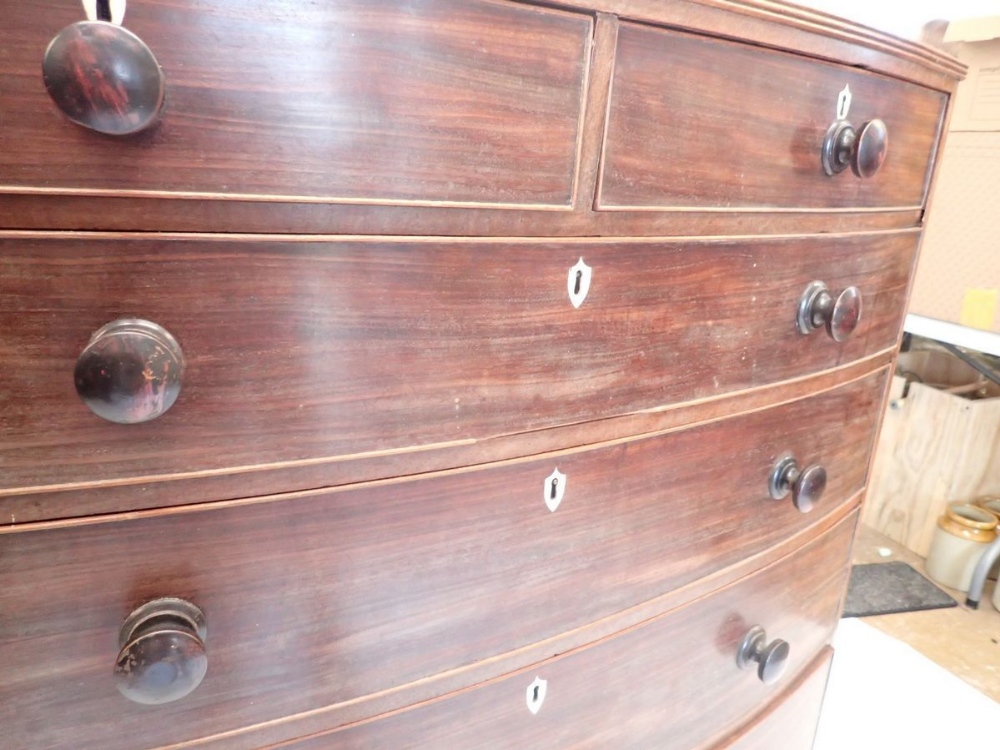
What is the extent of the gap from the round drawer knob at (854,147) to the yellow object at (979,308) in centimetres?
103

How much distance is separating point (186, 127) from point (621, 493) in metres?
0.45

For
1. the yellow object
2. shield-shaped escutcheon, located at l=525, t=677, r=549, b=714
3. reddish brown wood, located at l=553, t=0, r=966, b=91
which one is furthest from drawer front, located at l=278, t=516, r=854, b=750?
the yellow object

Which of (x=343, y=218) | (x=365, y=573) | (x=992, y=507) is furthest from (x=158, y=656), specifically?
(x=992, y=507)

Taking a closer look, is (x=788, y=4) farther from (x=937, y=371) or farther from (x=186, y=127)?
(x=937, y=371)

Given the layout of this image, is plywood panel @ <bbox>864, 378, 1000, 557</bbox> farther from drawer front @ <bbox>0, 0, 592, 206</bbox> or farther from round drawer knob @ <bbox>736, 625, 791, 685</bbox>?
drawer front @ <bbox>0, 0, 592, 206</bbox>

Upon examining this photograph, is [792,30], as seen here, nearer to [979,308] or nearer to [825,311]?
[825,311]

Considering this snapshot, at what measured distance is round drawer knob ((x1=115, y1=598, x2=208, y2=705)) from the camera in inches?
16.4

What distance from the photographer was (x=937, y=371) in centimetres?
192

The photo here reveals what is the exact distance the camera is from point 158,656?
16.5 inches

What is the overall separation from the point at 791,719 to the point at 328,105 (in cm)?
96

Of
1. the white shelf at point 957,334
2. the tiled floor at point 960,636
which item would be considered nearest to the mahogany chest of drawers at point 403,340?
the white shelf at point 957,334

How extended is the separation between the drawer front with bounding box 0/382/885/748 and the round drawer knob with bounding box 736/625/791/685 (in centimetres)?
14

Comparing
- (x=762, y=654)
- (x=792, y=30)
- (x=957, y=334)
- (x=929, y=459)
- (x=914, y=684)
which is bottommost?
(x=914, y=684)

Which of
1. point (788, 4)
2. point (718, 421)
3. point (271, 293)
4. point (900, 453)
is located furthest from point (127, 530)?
point (900, 453)
